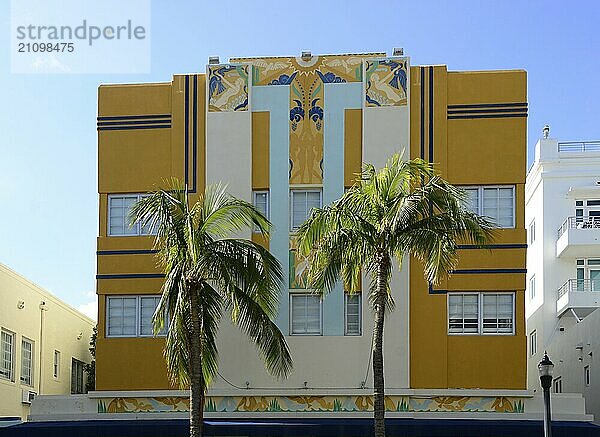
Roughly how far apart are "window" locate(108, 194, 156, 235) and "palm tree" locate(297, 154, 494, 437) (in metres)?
6.54

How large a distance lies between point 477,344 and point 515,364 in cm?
103

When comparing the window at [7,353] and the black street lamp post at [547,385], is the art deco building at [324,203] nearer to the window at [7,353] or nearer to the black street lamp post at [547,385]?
the black street lamp post at [547,385]

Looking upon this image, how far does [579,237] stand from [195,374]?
72.2 feet

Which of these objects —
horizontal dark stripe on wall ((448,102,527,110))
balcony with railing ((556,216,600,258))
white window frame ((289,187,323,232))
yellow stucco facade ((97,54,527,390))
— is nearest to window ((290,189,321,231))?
white window frame ((289,187,323,232))

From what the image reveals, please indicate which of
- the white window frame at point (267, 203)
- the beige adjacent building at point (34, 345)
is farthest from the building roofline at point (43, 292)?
the white window frame at point (267, 203)

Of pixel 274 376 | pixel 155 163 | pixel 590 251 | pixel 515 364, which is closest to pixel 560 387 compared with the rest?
pixel 590 251

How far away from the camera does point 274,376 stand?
29328 millimetres

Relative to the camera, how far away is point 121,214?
3100 centimetres

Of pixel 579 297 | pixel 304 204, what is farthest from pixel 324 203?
pixel 579 297

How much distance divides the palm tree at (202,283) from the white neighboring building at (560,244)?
17640 millimetres

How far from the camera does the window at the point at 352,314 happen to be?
2986 cm

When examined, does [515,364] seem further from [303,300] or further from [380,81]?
[380,81]

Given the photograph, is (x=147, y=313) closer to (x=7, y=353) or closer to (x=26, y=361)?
(x=7, y=353)

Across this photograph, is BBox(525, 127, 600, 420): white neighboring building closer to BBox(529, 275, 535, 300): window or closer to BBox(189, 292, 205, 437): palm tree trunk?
BBox(529, 275, 535, 300): window
